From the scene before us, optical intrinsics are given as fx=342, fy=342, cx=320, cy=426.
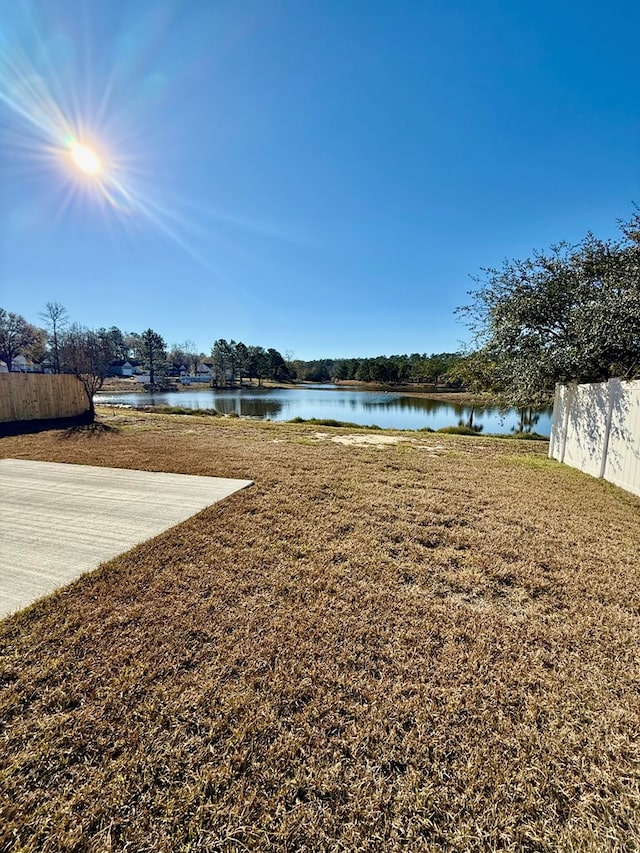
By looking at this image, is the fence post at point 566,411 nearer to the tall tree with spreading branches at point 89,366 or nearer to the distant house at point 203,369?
the tall tree with spreading branches at point 89,366

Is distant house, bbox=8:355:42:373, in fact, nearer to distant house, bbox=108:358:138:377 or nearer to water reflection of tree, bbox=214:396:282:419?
distant house, bbox=108:358:138:377

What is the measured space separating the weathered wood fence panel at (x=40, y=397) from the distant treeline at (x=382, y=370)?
28906 mm

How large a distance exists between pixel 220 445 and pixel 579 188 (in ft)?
29.0

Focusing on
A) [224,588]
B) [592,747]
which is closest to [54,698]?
[224,588]

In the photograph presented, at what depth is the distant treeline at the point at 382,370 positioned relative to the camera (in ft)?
140

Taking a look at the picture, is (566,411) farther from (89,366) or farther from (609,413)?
(89,366)

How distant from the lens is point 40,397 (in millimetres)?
9375

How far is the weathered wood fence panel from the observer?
8773 millimetres

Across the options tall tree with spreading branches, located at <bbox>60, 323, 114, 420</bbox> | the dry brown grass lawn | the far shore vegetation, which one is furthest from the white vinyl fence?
tall tree with spreading branches, located at <bbox>60, 323, 114, 420</bbox>

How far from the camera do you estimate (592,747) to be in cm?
115

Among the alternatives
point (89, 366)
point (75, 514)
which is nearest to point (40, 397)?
point (89, 366)

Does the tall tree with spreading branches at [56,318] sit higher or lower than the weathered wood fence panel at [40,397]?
higher

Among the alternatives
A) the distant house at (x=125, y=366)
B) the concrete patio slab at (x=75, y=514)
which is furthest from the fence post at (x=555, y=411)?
the distant house at (x=125, y=366)

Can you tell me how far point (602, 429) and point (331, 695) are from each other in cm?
479
